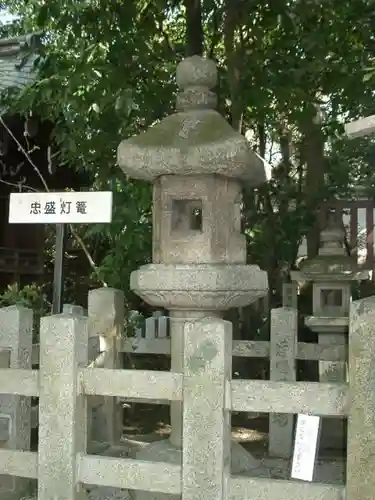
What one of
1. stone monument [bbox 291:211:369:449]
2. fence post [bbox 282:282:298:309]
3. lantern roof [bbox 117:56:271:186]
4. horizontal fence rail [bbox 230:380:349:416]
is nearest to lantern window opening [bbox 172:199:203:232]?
lantern roof [bbox 117:56:271:186]

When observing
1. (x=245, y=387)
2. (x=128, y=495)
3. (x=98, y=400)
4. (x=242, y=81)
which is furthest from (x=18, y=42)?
(x=245, y=387)

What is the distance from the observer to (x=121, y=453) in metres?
4.55

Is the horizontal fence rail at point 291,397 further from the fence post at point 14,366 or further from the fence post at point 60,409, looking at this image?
the fence post at point 14,366

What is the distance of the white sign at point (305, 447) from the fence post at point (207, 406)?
0.31 meters

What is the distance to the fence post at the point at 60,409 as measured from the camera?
300cm

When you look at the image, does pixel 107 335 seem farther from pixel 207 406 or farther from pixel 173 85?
pixel 173 85

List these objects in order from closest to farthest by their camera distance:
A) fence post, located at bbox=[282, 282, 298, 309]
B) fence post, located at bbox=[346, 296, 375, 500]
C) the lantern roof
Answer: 1. fence post, located at bbox=[346, 296, 375, 500]
2. the lantern roof
3. fence post, located at bbox=[282, 282, 298, 309]

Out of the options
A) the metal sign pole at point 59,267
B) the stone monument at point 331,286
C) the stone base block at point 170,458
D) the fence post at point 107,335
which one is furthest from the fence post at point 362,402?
the stone monument at point 331,286

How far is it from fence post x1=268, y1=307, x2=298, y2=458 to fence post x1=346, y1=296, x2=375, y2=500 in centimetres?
211

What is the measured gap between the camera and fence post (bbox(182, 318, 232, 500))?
2777mm

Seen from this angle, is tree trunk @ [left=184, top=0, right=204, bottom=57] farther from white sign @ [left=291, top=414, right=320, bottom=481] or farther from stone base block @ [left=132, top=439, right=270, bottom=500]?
white sign @ [left=291, top=414, right=320, bottom=481]

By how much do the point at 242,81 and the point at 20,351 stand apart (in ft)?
10.6

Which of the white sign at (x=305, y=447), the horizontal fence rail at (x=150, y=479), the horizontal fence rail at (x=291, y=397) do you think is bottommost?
the horizontal fence rail at (x=150, y=479)

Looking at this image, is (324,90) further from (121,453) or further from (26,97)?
(121,453)
